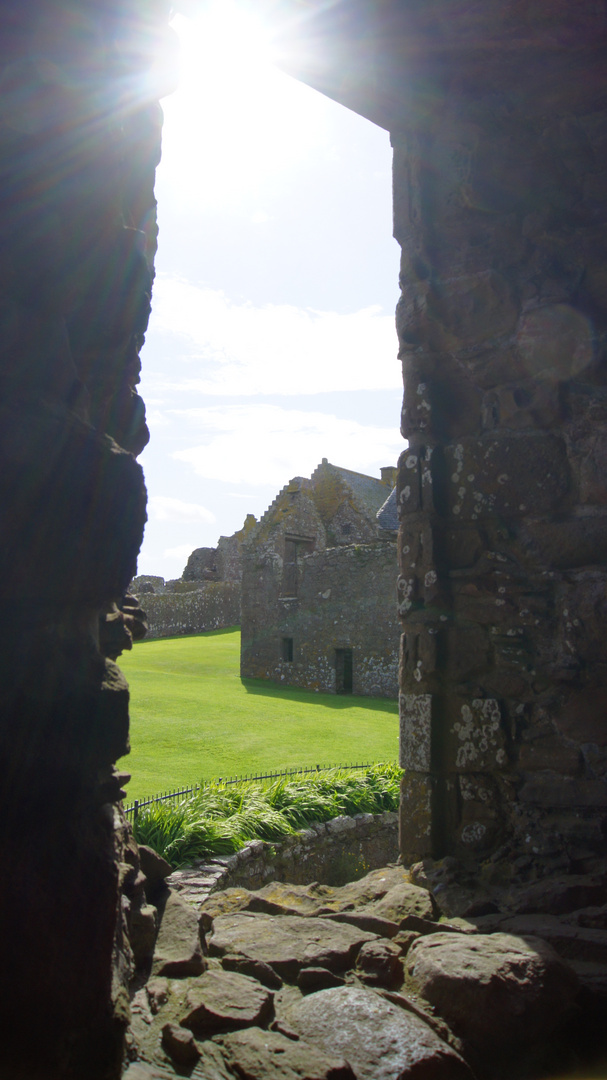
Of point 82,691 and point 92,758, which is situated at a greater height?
point 82,691

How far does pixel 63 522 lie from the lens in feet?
6.52

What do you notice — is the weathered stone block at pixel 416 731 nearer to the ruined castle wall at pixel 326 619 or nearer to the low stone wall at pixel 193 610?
the ruined castle wall at pixel 326 619

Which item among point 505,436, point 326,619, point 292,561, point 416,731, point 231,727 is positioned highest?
point 292,561

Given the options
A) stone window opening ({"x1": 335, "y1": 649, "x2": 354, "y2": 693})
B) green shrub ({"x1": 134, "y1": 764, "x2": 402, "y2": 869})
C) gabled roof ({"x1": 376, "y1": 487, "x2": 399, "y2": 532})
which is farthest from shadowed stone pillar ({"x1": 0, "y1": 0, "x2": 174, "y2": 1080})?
gabled roof ({"x1": 376, "y1": 487, "x2": 399, "y2": 532})

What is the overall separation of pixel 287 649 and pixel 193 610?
31.6 feet

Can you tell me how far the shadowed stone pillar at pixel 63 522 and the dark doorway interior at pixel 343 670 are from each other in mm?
16227

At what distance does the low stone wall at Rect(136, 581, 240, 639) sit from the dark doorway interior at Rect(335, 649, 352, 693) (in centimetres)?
976

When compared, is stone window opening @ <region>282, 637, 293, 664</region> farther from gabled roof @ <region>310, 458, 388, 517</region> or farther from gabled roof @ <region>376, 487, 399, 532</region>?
gabled roof @ <region>310, 458, 388, 517</region>

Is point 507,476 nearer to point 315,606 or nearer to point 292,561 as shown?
point 315,606

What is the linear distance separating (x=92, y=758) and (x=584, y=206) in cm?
390

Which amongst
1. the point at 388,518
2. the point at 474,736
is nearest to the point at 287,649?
the point at 388,518

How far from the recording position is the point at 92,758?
6.56 feet

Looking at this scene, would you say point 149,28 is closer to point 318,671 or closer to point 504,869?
point 504,869

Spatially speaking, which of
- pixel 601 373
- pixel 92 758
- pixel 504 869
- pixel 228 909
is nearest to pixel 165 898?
pixel 228 909
